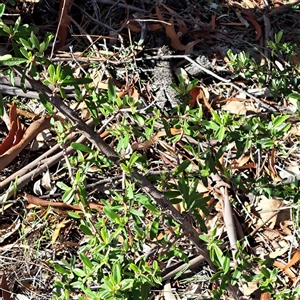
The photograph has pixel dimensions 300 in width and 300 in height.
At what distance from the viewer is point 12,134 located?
2.42 metres

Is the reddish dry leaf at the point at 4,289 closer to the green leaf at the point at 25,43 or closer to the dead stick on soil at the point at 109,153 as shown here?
the dead stick on soil at the point at 109,153

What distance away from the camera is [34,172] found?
2322 mm

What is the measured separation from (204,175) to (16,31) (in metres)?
0.77

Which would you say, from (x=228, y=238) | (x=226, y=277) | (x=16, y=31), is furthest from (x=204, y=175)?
(x=16, y=31)

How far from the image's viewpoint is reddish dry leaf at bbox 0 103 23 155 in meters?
2.39

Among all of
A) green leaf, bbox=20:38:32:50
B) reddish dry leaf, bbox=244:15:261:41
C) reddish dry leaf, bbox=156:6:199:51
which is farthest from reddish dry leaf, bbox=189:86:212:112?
green leaf, bbox=20:38:32:50

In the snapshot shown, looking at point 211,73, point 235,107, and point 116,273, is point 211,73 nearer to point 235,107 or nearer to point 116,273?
point 235,107

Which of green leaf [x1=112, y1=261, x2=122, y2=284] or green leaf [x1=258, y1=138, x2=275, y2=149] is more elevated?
green leaf [x1=258, y1=138, x2=275, y2=149]

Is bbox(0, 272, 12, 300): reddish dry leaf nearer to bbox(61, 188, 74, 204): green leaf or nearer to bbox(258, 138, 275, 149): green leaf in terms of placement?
bbox(61, 188, 74, 204): green leaf

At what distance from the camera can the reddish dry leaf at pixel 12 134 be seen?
7.84ft

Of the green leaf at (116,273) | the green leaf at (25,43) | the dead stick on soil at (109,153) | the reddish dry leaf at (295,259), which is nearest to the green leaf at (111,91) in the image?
the dead stick on soil at (109,153)

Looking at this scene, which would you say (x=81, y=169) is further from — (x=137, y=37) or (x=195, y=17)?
(x=195, y=17)

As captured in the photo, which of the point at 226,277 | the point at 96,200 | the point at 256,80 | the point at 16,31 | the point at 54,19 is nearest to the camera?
the point at 16,31

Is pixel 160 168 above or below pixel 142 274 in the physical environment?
below
